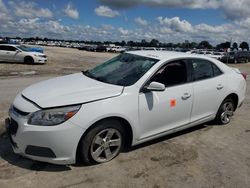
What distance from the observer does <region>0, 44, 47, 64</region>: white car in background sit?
21.0 m

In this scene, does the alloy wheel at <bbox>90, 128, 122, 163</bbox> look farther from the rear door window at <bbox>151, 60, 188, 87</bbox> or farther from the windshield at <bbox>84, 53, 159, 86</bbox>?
the rear door window at <bbox>151, 60, 188, 87</bbox>

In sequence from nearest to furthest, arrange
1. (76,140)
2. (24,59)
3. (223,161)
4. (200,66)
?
(76,140), (223,161), (200,66), (24,59)

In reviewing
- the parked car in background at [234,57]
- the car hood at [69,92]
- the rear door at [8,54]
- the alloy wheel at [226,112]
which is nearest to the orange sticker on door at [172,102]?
the car hood at [69,92]

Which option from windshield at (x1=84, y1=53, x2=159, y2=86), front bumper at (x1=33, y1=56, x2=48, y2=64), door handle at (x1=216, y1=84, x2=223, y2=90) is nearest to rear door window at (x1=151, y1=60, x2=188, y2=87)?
windshield at (x1=84, y1=53, x2=159, y2=86)

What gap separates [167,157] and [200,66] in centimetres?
188

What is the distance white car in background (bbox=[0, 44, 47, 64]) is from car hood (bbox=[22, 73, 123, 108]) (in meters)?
17.1

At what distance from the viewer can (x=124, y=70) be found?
194 inches

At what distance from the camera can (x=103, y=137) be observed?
4.16 meters

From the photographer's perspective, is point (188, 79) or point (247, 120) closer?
point (188, 79)

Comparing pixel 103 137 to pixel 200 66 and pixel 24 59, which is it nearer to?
pixel 200 66

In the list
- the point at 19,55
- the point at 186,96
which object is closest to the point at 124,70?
the point at 186,96

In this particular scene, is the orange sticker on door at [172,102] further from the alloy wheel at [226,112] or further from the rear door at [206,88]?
the alloy wheel at [226,112]

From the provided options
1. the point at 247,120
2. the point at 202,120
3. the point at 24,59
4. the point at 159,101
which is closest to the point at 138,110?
the point at 159,101

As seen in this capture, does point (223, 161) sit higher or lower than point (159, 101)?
lower
